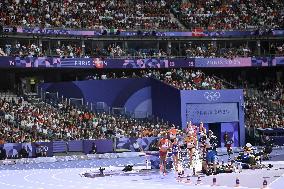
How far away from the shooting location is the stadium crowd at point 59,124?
140 ft

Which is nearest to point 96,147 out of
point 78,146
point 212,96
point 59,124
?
point 78,146

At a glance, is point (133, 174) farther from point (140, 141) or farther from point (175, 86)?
point (175, 86)

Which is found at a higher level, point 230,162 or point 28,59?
point 28,59

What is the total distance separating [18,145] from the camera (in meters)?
40.3

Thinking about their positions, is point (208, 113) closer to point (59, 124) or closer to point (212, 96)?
point (212, 96)

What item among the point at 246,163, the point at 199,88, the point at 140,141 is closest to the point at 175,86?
the point at 199,88

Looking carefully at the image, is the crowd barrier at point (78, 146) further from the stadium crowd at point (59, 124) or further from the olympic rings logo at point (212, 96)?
the olympic rings logo at point (212, 96)

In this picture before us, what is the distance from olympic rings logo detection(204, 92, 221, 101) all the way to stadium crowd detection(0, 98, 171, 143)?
4220 millimetres

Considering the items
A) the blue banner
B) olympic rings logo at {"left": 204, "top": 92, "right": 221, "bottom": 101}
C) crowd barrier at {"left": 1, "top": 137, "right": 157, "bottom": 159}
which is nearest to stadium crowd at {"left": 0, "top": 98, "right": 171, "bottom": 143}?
crowd barrier at {"left": 1, "top": 137, "right": 157, "bottom": 159}

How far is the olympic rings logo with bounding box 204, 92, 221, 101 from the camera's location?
49156 millimetres

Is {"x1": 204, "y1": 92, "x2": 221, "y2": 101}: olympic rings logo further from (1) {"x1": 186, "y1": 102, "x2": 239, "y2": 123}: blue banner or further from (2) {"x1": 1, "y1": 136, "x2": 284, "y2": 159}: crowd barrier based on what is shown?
(2) {"x1": 1, "y1": 136, "x2": 284, "y2": 159}: crowd barrier

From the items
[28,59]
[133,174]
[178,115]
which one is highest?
[28,59]

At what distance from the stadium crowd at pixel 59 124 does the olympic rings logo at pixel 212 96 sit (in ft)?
13.8

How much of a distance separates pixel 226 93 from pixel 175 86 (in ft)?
14.5
